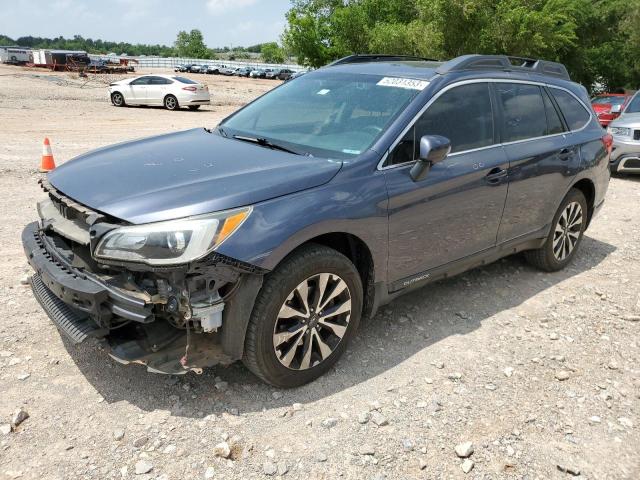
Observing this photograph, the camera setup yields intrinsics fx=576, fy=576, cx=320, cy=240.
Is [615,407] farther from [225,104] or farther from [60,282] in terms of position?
[225,104]

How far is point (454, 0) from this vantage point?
70.7 ft

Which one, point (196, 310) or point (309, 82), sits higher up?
point (309, 82)

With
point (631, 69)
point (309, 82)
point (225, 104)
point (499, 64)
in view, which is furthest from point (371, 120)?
point (631, 69)

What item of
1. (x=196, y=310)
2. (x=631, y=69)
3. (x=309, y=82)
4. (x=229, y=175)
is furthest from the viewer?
(x=631, y=69)

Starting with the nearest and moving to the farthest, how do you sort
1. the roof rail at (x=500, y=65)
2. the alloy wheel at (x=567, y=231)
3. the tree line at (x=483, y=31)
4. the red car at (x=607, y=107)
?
the roof rail at (x=500, y=65)
the alloy wheel at (x=567, y=231)
the red car at (x=607, y=107)
the tree line at (x=483, y=31)

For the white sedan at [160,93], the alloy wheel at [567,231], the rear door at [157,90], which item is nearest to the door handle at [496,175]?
the alloy wheel at [567,231]

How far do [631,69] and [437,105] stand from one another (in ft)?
132

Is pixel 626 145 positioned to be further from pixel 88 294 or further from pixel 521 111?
pixel 88 294

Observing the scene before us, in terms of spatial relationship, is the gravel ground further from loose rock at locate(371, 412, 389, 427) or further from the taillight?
the taillight

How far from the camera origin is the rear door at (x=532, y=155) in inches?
180

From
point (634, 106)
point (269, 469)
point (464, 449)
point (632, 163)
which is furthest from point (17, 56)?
point (464, 449)

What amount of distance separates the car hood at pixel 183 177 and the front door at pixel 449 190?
544mm

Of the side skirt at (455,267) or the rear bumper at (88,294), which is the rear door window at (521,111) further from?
the rear bumper at (88,294)

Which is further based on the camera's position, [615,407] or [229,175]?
[615,407]
